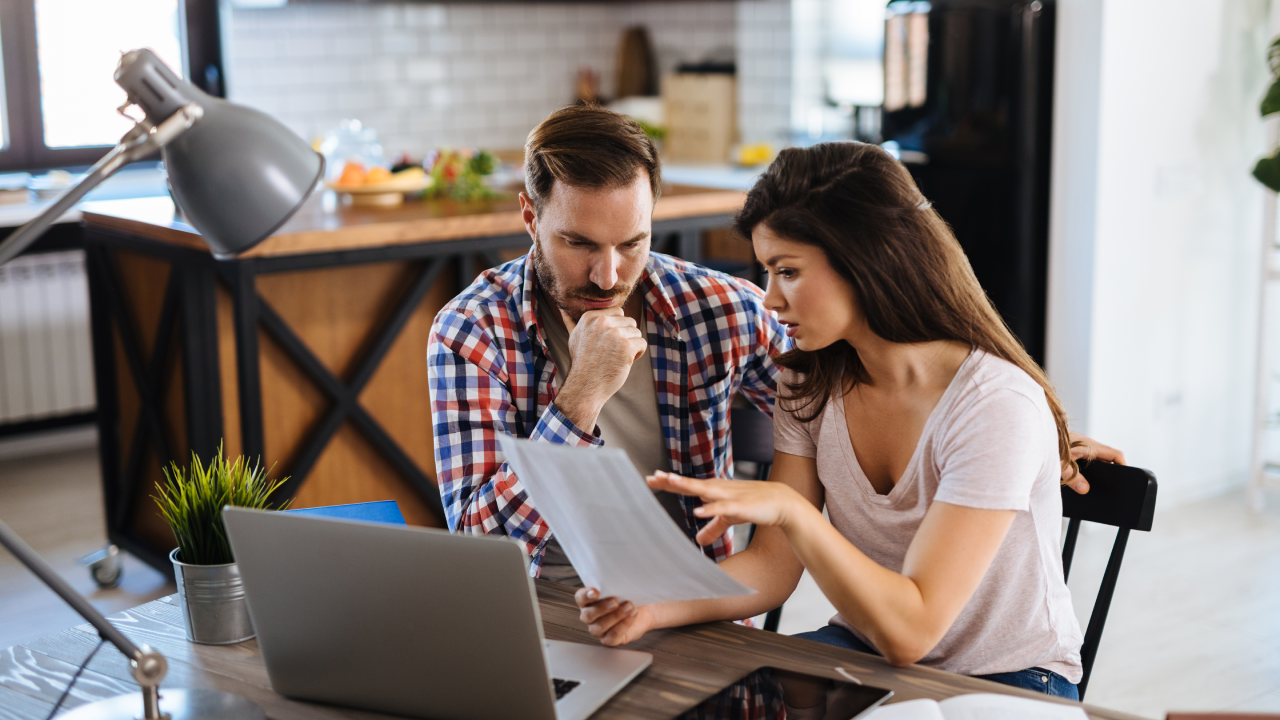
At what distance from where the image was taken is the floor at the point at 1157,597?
2.77m

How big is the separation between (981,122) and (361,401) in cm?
222

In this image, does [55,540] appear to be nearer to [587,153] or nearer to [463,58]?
[587,153]

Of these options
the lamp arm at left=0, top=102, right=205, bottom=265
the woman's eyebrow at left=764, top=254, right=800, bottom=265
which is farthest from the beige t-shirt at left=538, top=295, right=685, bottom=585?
the lamp arm at left=0, top=102, right=205, bottom=265

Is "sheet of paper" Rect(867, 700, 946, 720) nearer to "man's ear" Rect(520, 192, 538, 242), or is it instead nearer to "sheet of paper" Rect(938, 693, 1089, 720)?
"sheet of paper" Rect(938, 693, 1089, 720)

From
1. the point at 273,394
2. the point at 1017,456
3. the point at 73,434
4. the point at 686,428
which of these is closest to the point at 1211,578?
the point at 686,428

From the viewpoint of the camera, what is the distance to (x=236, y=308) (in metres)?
2.90

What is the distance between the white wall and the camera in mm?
3646

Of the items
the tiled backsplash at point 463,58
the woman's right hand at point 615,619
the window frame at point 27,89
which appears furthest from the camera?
the tiled backsplash at point 463,58

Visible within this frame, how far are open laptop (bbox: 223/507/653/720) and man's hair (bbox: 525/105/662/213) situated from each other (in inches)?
29.4

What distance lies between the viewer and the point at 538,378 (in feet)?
5.88

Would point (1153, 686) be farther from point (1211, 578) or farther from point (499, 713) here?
point (499, 713)

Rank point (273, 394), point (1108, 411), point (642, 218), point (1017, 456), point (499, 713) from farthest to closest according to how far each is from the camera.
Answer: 1. point (1108, 411)
2. point (273, 394)
3. point (642, 218)
4. point (1017, 456)
5. point (499, 713)

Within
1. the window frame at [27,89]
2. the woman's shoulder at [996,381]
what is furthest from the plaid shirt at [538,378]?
the window frame at [27,89]

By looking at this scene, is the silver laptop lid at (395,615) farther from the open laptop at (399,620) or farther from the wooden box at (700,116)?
the wooden box at (700,116)
